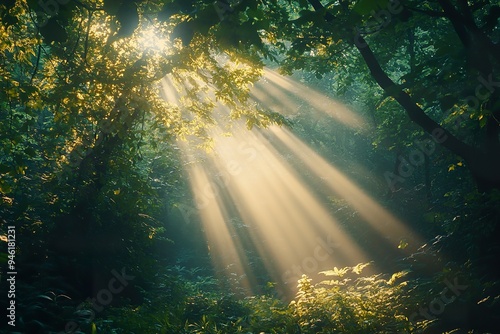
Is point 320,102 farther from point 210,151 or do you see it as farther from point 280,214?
point 210,151

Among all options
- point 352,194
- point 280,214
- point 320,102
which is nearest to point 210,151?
point 352,194

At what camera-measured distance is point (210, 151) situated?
11281mm

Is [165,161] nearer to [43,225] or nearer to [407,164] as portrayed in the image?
[43,225]

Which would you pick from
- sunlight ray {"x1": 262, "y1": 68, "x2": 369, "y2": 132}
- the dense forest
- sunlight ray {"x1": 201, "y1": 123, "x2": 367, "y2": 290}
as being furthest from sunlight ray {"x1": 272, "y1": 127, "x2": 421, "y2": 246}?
sunlight ray {"x1": 262, "y1": 68, "x2": 369, "y2": 132}

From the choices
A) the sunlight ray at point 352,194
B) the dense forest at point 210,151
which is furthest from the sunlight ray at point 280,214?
the sunlight ray at point 352,194

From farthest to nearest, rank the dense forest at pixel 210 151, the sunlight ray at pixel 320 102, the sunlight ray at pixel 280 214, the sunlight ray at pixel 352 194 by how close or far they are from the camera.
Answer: the sunlight ray at pixel 320 102 < the sunlight ray at pixel 280 214 < the sunlight ray at pixel 352 194 < the dense forest at pixel 210 151

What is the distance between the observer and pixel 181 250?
23.3 meters

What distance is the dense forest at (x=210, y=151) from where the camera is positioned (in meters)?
4.38

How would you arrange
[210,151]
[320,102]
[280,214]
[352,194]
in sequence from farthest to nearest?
[320,102]
[280,214]
[352,194]
[210,151]

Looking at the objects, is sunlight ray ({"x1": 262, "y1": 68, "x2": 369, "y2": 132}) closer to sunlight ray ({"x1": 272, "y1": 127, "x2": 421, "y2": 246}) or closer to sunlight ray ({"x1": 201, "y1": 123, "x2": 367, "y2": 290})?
sunlight ray ({"x1": 272, "y1": 127, "x2": 421, "y2": 246})

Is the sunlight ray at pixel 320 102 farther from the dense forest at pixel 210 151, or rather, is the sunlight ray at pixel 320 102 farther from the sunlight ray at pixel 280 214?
the dense forest at pixel 210 151

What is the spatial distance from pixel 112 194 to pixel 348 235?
1085 cm

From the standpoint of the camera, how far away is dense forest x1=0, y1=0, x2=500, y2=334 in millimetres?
4383

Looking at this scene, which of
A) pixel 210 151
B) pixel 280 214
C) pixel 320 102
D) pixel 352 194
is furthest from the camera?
pixel 320 102
